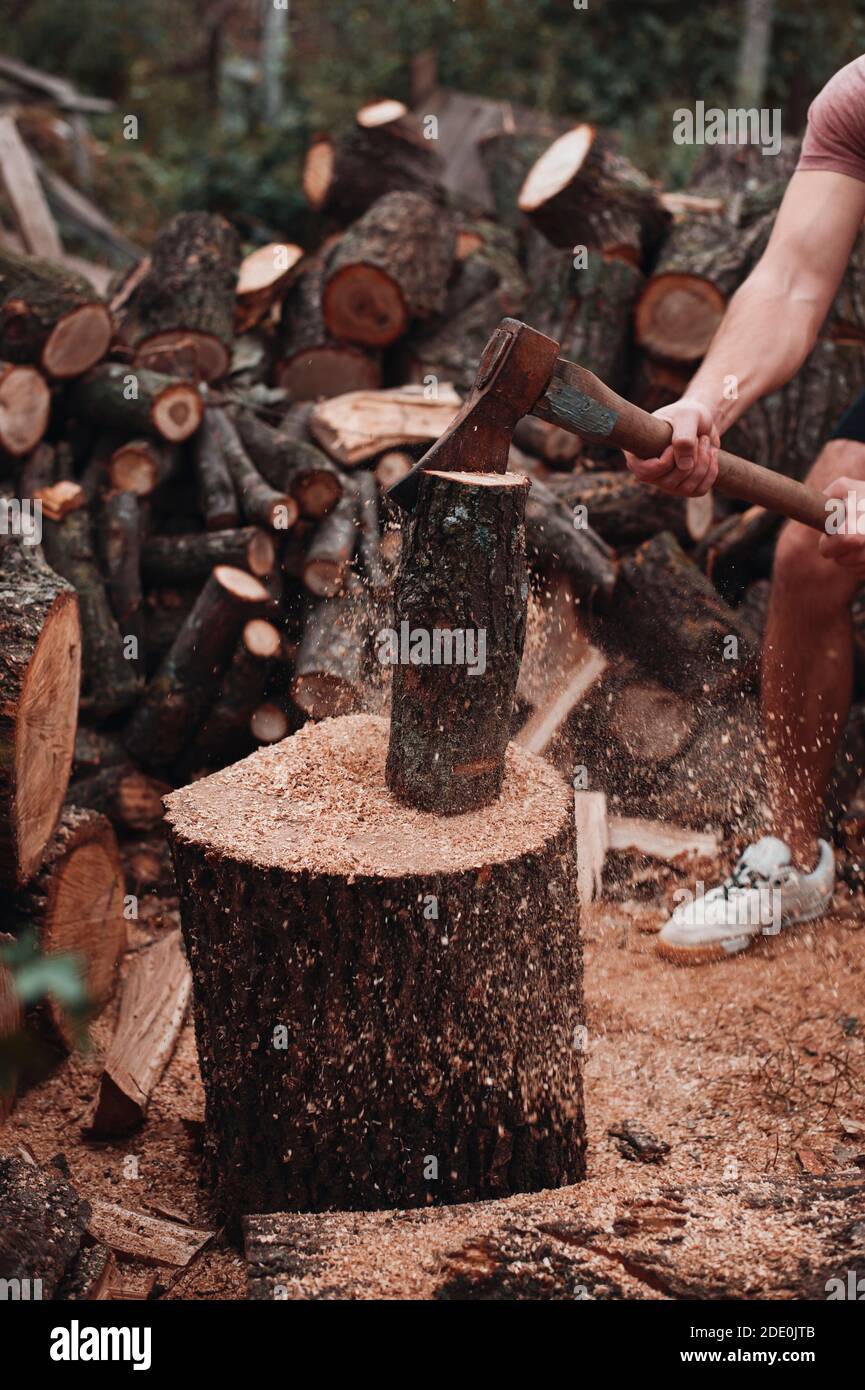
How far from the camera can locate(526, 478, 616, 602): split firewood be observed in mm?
3799

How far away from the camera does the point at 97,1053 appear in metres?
2.89

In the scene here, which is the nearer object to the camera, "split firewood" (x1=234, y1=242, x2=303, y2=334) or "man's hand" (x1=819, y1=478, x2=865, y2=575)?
"man's hand" (x1=819, y1=478, x2=865, y2=575)

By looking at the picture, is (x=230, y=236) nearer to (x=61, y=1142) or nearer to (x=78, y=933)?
(x=78, y=933)

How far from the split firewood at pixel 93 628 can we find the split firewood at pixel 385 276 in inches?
62.6

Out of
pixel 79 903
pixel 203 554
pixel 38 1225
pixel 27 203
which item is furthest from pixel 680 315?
pixel 27 203

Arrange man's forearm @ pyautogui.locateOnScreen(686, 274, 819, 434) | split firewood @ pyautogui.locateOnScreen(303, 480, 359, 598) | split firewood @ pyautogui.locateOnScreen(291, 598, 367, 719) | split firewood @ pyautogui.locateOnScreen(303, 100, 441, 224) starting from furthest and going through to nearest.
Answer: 1. split firewood @ pyautogui.locateOnScreen(303, 100, 441, 224)
2. split firewood @ pyautogui.locateOnScreen(303, 480, 359, 598)
3. split firewood @ pyautogui.locateOnScreen(291, 598, 367, 719)
4. man's forearm @ pyautogui.locateOnScreen(686, 274, 819, 434)

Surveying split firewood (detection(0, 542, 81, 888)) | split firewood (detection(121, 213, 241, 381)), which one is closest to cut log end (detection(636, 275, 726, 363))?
split firewood (detection(121, 213, 241, 381))

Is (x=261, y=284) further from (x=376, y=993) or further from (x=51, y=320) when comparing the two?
(x=376, y=993)

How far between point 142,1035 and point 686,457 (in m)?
1.87

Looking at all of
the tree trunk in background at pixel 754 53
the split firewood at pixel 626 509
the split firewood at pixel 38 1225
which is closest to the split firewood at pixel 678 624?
the split firewood at pixel 626 509

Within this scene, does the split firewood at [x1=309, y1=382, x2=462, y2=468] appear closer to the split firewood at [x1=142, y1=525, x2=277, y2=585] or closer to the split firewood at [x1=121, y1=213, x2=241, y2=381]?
the split firewood at [x1=142, y1=525, x2=277, y2=585]

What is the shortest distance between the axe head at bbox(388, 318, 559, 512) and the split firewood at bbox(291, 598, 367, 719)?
4.34 ft

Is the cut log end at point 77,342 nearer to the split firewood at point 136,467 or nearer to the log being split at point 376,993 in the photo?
the split firewood at point 136,467
